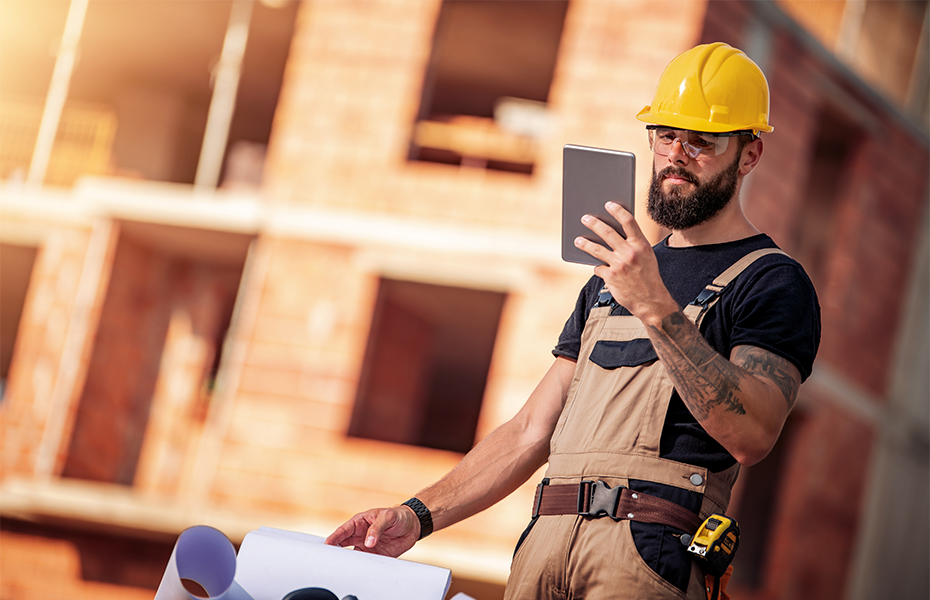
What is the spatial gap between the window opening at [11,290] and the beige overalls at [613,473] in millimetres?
11417

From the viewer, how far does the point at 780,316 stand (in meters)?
2.16

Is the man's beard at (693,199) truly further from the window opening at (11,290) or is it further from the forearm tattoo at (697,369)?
the window opening at (11,290)

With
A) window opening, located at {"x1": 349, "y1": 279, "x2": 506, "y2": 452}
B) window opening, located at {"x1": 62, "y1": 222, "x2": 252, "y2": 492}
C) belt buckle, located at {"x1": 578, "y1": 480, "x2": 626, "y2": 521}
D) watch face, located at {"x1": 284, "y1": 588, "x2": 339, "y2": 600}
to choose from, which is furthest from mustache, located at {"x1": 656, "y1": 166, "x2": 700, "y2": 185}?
window opening, located at {"x1": 62, "y1": 222, "x2": 252, "y2": 492}

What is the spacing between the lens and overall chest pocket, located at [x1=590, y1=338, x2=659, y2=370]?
7.57 feet

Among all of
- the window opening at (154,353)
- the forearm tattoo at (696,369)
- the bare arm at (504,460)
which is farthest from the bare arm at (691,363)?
the window opening at (154,353)

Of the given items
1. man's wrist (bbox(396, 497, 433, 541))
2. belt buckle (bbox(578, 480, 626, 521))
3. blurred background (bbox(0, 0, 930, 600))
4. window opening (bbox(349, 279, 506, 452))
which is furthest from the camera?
window opening (bbox(349, 279, 506, 452))

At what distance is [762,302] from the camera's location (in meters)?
2.18

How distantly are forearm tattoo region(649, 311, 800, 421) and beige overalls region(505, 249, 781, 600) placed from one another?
6.3 inches

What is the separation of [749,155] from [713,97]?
0.17m

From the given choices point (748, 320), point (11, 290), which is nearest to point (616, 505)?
point (748, 320)

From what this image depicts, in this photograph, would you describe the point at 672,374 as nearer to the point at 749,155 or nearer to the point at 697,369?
the point at 697,369

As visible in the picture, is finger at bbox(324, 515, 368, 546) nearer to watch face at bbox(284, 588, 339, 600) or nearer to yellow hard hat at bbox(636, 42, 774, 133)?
watch face at bbox(284, 588, 339, 600)

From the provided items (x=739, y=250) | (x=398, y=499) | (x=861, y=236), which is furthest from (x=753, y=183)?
(x=739, y=250)

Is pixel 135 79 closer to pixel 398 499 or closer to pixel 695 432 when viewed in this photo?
pixel 398 499
